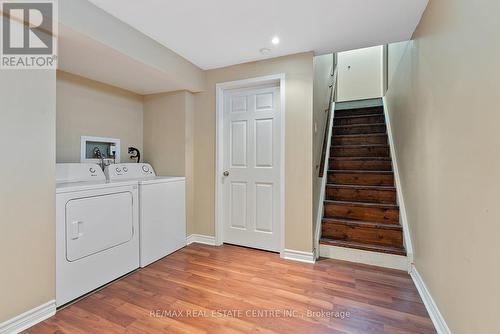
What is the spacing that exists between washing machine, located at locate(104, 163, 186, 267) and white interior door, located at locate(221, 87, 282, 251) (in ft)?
1.91

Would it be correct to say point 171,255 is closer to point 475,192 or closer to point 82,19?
point 82,19

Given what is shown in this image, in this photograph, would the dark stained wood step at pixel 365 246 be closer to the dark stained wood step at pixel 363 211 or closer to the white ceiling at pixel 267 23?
the dark stained wood step at pixel 363 211

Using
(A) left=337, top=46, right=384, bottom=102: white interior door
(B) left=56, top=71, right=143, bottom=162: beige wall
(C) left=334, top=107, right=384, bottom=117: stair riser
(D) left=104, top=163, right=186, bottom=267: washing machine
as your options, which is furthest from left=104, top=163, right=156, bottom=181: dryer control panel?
(A) left=337, top=46, right=384, bottom=102: white interior door

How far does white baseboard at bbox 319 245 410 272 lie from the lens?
→ 7.74 feet

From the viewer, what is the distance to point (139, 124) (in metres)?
3.30

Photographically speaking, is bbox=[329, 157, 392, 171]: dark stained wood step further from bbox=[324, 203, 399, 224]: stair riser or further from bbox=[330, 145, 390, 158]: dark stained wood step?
bbox=[324, 203, 399, 224]: stair riser

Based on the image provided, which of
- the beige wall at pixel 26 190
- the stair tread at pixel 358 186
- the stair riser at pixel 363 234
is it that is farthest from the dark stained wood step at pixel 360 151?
the beige wall at pixel 26 190

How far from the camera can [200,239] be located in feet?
10.5

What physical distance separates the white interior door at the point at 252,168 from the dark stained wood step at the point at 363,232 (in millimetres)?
621

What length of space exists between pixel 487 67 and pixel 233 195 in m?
2.54

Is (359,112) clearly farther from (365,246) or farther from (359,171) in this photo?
(365,246)

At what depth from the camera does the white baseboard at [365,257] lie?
7.74 feet

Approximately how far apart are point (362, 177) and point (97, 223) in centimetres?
310

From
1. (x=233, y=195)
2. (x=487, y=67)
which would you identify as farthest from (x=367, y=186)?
(x=487, y=67)
